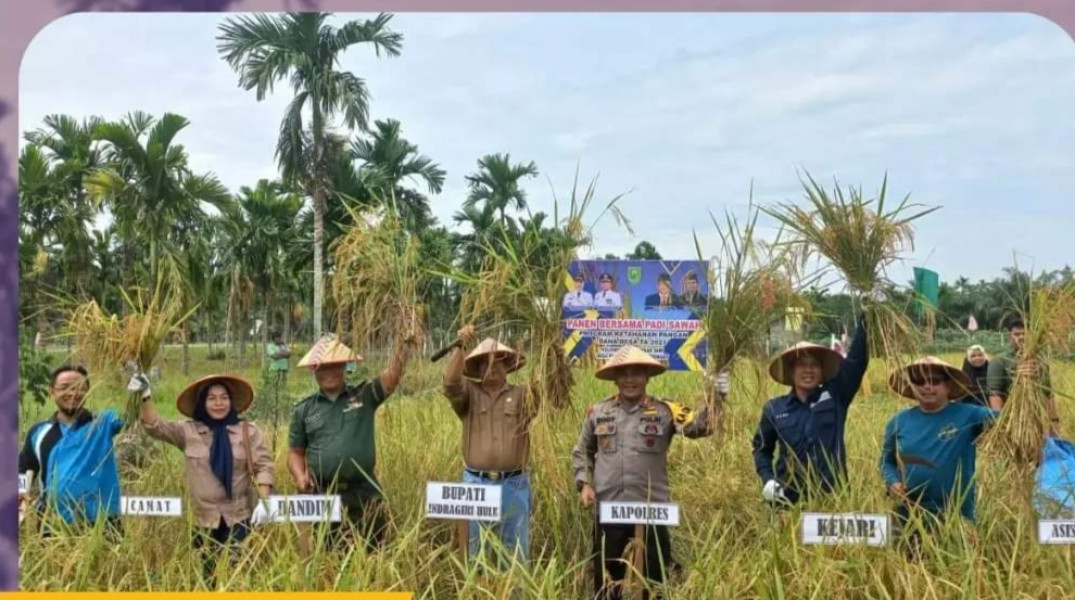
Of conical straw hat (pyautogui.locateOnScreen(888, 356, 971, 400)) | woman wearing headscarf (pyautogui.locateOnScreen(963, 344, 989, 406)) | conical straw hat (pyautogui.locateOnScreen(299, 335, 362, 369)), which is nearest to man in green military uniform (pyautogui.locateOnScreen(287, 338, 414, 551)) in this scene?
conical straw hat (pyautogui.locateOnScreen(299, 335, 362, 369))

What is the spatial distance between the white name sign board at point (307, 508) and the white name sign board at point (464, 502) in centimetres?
44

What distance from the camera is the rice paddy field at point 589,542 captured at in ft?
10.0

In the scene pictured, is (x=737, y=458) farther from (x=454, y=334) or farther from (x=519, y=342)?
(x=454, y=334)

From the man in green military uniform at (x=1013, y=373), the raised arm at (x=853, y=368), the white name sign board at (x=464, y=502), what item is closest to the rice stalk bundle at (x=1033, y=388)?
the man in green military uniform at (x=1013, y=373)

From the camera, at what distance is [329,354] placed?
359 cm

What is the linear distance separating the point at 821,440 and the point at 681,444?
42.6 inches

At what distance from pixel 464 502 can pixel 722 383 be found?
1.33 m

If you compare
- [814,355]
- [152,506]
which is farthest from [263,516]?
[814,355]

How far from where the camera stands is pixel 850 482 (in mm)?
3330

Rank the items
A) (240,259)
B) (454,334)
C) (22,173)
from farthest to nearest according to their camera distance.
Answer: (240,259) → (22,173) → (454,334)

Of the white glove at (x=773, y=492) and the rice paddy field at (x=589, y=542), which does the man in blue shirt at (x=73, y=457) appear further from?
→ the white glove at (x=773, y=492)

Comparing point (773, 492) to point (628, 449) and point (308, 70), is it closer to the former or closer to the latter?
point (628, 449)

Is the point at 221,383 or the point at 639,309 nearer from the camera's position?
the point at 221,383

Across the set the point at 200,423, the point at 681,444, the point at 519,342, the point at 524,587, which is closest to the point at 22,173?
the point at 200,423
